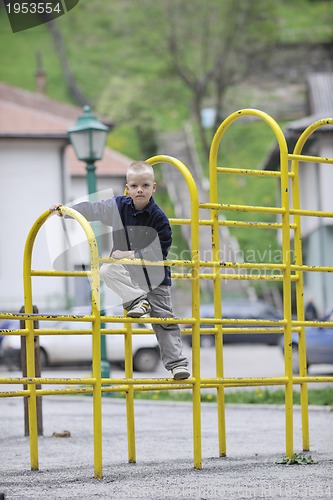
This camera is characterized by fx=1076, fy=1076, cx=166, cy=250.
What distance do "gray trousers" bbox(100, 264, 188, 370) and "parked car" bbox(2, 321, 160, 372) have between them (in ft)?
50.6

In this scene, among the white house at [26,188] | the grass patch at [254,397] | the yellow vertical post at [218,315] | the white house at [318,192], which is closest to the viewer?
the yellow vertical post at [218,315]

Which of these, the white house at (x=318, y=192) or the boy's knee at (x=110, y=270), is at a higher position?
the white house at (x=318, y=192)

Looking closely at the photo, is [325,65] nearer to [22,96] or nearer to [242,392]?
[22,96]

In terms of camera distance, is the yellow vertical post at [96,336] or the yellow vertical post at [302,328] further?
the yellow vertical post at [302,328]

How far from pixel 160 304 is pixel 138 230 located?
55 cm

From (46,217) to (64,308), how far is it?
28.5 m

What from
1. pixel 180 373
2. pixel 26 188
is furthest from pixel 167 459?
pixel 26 188

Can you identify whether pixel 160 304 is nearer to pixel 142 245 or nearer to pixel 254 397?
pixel 142 245

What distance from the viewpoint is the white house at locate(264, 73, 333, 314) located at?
34.6 metres

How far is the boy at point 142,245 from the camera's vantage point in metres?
7.48

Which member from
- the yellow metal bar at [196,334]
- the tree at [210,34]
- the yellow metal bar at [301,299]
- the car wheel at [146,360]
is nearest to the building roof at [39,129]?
the tree at [210,34]

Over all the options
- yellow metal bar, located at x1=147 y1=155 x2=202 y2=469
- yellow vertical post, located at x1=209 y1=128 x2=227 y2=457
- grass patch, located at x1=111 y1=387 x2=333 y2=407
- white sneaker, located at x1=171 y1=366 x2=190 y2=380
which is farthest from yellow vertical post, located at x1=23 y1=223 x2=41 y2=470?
grass patch, located at x1=111 y1=387 x2=333 y2=407

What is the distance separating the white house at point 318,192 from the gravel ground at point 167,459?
64.4ft

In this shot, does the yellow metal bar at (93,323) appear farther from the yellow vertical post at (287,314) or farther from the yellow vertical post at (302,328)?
the yellow vertical post at (302,328)
